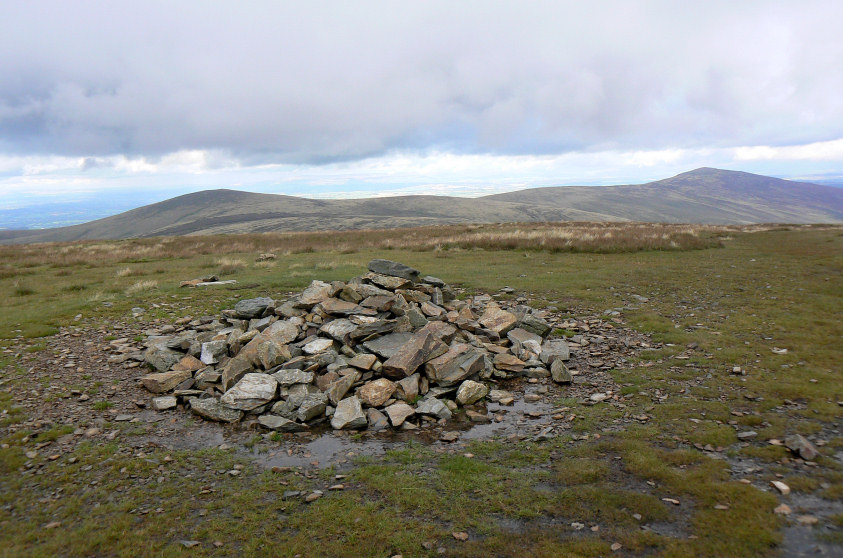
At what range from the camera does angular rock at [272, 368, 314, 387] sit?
33.6 feet

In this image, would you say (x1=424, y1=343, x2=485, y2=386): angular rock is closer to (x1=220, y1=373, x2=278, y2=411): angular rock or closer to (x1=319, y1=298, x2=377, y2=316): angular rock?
(x1=319, y1=298, x2=377, y2=316): angular rock

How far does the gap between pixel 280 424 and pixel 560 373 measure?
22.9 feet

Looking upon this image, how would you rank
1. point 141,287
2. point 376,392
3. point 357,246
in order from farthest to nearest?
point 357,246
point 141,287
point 376,392

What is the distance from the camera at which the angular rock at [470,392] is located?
33.1 ft

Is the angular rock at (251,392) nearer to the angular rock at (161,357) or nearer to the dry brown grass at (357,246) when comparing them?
the angular rock at (161,357)

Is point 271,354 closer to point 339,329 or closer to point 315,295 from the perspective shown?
point 339,329

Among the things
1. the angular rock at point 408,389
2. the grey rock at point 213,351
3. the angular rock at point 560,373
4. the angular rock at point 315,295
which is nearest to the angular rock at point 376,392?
the angular rock at point 408,389

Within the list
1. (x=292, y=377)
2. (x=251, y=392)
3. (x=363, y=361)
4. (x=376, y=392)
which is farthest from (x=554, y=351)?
(x=251, y=392)

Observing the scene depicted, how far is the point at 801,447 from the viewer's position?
22.1 feet

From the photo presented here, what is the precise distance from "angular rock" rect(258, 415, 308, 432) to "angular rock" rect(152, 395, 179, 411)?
97.3 inches

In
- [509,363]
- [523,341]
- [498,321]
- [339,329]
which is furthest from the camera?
[498,321]

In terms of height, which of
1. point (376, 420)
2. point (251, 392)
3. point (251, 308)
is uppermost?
point (251, 308)

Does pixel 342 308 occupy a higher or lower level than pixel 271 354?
higher

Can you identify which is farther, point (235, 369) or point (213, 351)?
point (213, 351)
